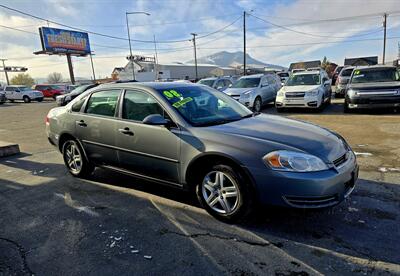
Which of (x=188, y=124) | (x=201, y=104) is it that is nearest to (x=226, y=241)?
(x=188, y=124)

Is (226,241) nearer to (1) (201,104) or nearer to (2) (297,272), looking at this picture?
(2) (297,272)

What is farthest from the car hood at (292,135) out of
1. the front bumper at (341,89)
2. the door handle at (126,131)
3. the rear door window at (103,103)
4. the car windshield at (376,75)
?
the front bumper at (341,89)

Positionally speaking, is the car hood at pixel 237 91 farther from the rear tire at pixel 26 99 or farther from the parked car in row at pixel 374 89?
the rear tire at pixel 26 99

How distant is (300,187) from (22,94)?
34357 millimetres

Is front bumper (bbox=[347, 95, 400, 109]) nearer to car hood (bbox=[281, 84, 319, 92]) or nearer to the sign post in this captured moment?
car hood (bbox=[281, 84, 319, 92])

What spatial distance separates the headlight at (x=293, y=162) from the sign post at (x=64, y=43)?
Answer: 45.8 meters

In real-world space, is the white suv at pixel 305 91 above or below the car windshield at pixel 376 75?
below

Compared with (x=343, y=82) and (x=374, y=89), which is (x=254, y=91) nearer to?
(x=374, y=89)

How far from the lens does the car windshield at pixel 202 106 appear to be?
12.5 ft

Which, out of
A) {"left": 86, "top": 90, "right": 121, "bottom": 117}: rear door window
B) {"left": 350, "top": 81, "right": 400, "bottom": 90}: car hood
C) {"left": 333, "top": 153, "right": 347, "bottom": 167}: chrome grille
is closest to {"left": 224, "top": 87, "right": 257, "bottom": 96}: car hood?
{"left": 350, "top": 81, "right": 400, "bottom": 90}: car hood

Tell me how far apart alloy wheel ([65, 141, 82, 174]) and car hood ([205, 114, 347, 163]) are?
2.64 meters

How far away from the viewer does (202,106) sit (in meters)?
4.09

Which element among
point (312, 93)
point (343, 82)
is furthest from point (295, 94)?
point (343, 82)

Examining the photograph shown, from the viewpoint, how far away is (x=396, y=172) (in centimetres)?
480
